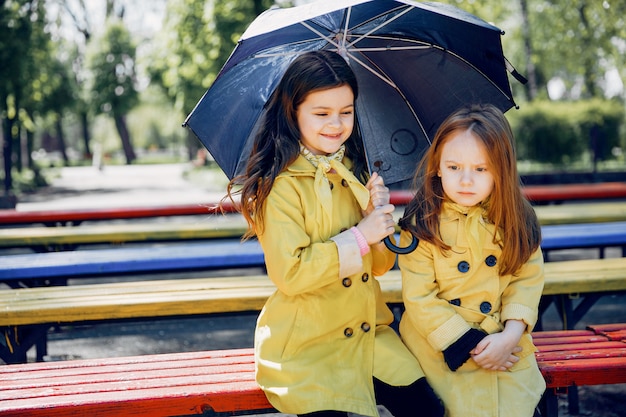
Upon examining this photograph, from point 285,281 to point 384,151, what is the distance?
84 centimetres

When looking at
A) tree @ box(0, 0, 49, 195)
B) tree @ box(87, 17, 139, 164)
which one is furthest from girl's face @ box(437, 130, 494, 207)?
tree @ box(87, 17, 139, 164)

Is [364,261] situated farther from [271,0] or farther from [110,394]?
[271,0]

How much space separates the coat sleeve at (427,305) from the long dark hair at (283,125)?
58cm

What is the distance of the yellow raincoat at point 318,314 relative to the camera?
2.27 m

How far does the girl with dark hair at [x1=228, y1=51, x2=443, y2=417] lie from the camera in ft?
7.49

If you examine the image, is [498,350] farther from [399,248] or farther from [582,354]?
[582,354]

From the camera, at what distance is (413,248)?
2406 mm

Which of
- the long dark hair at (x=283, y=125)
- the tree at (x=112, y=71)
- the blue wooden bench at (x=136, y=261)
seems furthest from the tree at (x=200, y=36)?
the tree at (x=112, y=71)

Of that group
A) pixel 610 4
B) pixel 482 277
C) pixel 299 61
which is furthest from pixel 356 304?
pixel 610 4

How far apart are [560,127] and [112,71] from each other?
26284 millimetres

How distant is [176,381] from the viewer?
8.41 feet

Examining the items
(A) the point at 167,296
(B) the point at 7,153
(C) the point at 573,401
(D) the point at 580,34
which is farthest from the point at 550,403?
(D) the point at 580,34

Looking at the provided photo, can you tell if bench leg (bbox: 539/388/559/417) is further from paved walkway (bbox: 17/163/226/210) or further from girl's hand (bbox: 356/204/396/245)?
paved walkway (bbox: 17/163/226/210)

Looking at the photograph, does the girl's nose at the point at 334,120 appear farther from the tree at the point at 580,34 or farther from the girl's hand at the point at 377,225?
the tree at the point at 580,34
